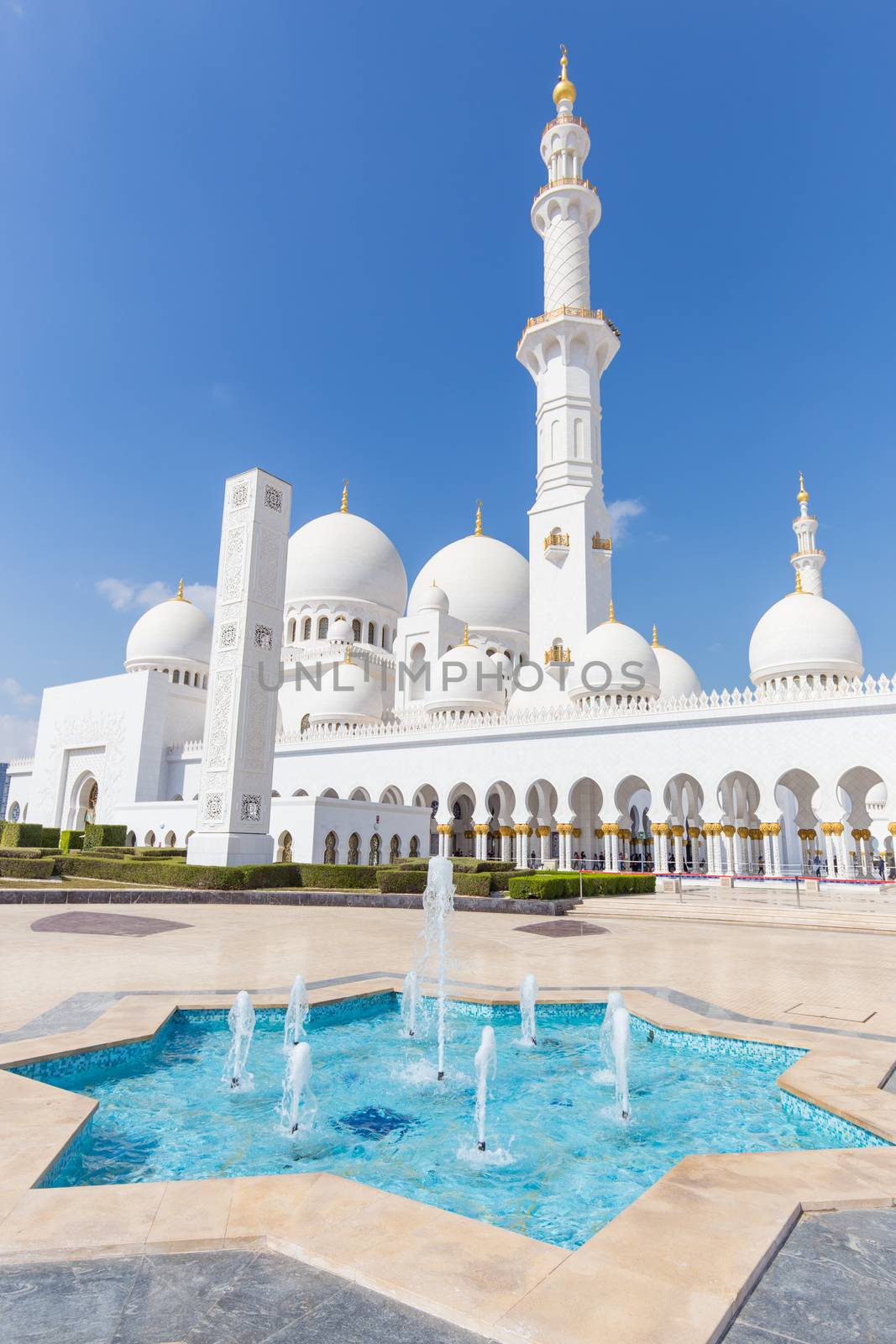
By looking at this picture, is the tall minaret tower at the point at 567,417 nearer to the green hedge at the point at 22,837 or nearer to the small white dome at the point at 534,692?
the small white dome at the point at 534,692

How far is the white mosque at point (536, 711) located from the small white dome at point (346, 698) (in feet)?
0.32

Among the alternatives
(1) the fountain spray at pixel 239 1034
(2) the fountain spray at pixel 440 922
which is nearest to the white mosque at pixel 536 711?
(2) the fountain spray at pixel 440 922

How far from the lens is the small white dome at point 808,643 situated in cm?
2533

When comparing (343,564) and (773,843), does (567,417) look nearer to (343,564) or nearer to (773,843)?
(343,564)

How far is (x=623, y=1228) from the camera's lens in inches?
104

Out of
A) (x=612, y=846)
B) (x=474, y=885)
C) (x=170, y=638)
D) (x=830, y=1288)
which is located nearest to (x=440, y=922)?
(x=830, y=1288)

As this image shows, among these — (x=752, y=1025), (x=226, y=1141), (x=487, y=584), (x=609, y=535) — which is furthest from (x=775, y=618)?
(x=226, y=1141)

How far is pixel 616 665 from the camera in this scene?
27516 millimetres

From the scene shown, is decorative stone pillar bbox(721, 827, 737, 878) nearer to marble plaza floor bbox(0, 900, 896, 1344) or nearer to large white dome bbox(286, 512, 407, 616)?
marble plaza floor bbox(0, 900, 896, 1344)

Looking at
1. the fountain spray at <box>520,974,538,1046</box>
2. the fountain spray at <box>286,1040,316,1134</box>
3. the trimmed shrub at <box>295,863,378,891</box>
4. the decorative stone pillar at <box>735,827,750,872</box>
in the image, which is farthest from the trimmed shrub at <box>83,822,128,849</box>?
the fountain spray at <box>286,1040,316,1134</box>

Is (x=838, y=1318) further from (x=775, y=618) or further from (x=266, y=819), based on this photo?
(x=775, y=618)

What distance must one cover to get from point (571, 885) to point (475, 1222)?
14.4 m

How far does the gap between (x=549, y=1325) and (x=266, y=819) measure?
17644mm

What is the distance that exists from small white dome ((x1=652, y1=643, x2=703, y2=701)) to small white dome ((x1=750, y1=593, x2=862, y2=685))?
908cm
